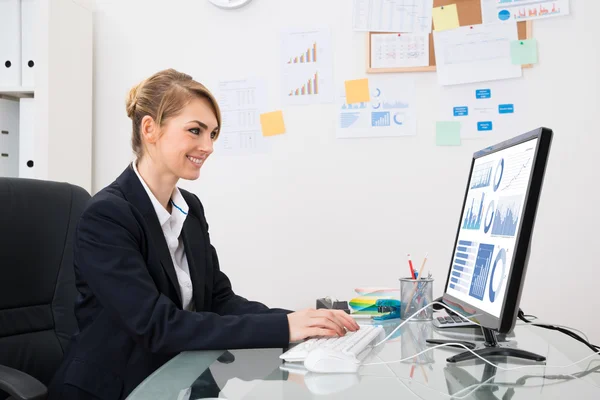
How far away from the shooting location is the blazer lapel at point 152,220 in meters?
1.23

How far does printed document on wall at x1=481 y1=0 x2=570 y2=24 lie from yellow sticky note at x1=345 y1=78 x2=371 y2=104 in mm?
533

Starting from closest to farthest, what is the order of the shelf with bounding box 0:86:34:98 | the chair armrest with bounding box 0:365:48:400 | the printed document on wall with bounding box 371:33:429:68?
1. the chair armrest with bounding box 0:365:48:400
2. the shelf with bounding box 0:86:34:98
3. the printed document on wall with bounding box 371:33:429:68

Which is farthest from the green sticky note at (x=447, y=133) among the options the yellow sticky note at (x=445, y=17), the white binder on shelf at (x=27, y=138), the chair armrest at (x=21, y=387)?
the chair armrest at (x=21, y=387)

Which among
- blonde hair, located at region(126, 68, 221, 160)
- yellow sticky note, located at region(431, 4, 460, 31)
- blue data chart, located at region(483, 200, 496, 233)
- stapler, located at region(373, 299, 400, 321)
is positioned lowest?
stapler, located at region(373, 299, 400, 321)

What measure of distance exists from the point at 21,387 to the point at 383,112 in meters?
1.71

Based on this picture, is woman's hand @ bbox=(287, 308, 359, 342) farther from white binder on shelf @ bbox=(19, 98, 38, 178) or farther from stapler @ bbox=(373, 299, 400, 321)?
white binder on shelf @ bbox=(19, 98, 38, 178)

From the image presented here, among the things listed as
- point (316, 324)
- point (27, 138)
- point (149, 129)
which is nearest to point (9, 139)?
point (27, 138)

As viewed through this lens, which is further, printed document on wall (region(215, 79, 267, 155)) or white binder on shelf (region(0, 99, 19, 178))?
printed document on wall (region(215, 79, 267, 155))

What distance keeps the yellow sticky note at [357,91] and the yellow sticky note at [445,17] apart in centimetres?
36

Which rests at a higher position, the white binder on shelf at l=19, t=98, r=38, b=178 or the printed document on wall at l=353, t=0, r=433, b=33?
the printed document on wall at l=353, t=0, r=433, b=33

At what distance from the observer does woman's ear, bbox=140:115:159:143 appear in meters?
1.39

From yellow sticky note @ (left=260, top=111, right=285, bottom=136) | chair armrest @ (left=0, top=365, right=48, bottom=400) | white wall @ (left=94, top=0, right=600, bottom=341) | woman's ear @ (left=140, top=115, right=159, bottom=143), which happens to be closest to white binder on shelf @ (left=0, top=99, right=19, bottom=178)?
white wall @ (left=94, top=0, right=600, bottom=341)

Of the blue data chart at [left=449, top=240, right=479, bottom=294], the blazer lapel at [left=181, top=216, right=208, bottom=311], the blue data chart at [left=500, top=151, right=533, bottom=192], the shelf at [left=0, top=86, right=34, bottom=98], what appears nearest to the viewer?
the blue data chart at [left=500, top=151, right=533, bottom=192]

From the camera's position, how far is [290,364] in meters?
0.93
